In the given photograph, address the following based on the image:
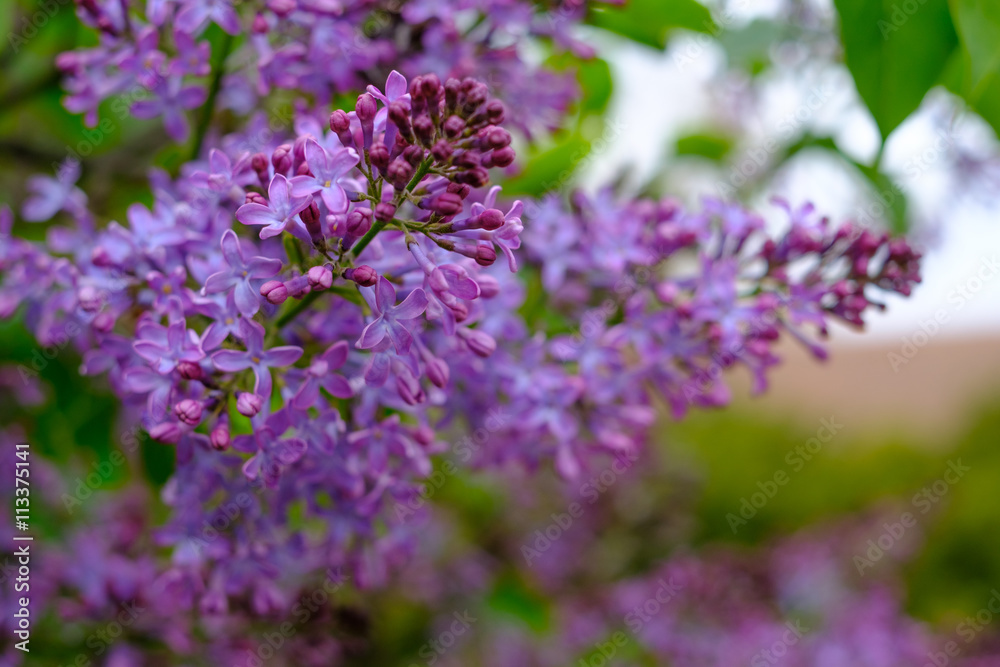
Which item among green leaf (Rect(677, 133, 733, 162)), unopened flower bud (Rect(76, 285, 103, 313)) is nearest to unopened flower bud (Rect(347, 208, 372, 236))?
unopened flower bud (Rect(76, 285, 103, 313))

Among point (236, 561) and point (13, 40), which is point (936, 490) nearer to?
point (236, 561)

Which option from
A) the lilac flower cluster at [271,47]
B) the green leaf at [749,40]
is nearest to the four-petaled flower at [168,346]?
the lilac flower cluster at [271,47]

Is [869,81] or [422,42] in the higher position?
[869,81]

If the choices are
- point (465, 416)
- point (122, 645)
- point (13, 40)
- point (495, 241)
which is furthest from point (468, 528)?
point (495, 241)

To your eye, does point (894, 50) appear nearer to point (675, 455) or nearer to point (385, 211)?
point (385, 211)

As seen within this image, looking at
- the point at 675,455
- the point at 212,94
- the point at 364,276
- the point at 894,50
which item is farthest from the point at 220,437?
the point at 675,455

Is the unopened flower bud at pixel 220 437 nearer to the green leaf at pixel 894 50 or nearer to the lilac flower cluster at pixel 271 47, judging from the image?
the lilac flower cluster at pixel 271 47

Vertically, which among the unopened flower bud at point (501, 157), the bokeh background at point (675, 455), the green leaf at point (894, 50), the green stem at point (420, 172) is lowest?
the bokeh background at point (675, 455)

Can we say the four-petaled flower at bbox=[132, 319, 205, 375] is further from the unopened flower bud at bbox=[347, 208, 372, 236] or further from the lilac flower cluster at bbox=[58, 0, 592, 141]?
the lilac flower cluster at bbox=[58, 0, 592, 141]
